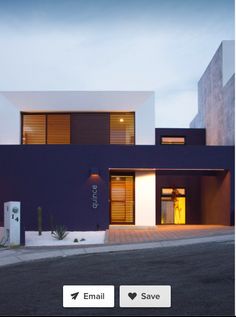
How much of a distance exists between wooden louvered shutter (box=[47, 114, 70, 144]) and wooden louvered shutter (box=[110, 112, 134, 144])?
7.44 ft

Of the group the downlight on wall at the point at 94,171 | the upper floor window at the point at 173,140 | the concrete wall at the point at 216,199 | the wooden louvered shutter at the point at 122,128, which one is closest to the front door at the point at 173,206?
the concrete wall at the point at 216,199

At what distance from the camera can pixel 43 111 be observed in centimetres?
2038

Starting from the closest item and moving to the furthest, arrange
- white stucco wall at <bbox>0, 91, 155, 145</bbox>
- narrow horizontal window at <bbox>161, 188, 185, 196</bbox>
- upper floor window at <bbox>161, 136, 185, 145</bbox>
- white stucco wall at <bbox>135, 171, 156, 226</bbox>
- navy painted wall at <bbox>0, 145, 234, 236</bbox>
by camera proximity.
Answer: navy painted wall at <bbox>0, 145, 234, 236</bbox> < white stucco wall at <bbox>135, 171, 156, 226</bbox> < white stucco wall at <bbox>0, 91, 155, 145</bbox> < narrow horizontal window at <bbox>161, 188, 185, 196</bbox> < upper floor window at <bbox>161, 136, 185, 145</bbox>

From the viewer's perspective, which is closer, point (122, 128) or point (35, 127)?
point (122, 128)

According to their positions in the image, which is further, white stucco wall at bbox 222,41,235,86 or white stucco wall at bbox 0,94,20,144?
white stucco wall at bbox 222,41,235,86

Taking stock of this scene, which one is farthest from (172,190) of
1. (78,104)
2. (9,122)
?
(9,122)

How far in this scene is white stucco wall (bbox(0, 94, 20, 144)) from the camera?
19.6m

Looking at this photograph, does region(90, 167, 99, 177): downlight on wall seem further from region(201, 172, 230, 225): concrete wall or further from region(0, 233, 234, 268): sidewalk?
region(201, 172, 230, 225): concrete wall

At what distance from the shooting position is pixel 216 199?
21.2 meters

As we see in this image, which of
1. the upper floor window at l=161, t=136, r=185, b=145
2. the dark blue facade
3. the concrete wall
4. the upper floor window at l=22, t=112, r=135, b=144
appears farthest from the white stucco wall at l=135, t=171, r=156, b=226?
the upper floor window at l=161, t=136, r=185, b=145

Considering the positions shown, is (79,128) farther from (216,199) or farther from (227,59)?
(227,59)

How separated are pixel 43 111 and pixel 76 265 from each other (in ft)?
41.1

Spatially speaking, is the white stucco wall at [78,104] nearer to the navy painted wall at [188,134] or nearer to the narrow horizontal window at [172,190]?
the navy painted wall at [188,134]

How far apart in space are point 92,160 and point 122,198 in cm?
270
